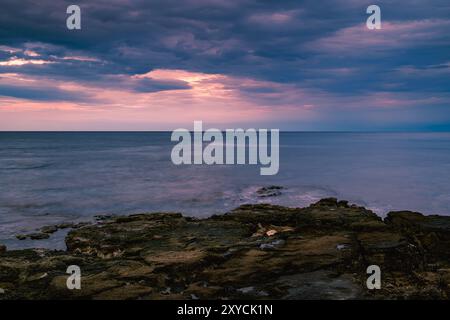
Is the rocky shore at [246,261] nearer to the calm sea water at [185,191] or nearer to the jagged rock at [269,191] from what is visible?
the calm sea water at [185,191]

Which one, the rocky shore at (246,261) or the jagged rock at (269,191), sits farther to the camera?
the jagged rock at (269,191)

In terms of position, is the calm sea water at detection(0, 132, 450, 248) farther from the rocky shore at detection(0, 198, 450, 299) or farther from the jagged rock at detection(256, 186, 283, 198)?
the rocky shore at detection(0, 198, 450, 299)

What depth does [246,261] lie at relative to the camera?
42.3ft

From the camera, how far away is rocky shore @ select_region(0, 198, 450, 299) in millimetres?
10734

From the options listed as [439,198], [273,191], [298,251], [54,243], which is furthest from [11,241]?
[439,198]

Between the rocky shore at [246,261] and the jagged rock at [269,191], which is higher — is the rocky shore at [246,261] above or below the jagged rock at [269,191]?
above

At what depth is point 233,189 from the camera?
40156mm

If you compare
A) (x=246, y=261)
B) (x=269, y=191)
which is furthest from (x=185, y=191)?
(x=246, y=261)

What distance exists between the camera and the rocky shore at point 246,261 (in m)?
10.7

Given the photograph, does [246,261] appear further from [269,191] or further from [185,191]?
[185,191]

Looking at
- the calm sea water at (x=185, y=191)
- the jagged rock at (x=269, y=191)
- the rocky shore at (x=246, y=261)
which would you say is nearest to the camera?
the rocky shore at (x=246, y=261)

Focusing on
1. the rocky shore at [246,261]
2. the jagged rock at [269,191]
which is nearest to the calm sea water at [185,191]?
the jagged rock at [269,191]

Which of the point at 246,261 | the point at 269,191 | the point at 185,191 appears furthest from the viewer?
the point at 185,191

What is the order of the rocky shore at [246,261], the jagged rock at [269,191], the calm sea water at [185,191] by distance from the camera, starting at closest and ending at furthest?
Answer: 1. the rocky shore at [246,261]
2. the calm sea water at [185,191]
3. the jagged rock at [269,191]
